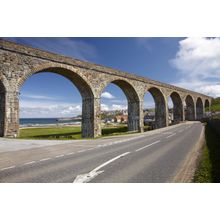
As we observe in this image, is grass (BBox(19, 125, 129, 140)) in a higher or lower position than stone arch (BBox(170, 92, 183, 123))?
lower

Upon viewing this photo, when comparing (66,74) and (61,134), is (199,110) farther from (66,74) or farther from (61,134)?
(66,74)

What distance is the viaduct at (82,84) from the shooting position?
61.2 ft

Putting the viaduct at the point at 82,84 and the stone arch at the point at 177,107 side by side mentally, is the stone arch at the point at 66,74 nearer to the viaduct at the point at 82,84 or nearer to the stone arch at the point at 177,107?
the viaduct at the point at 82,84

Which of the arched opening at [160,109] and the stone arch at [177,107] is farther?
the stone arch at [177,107]

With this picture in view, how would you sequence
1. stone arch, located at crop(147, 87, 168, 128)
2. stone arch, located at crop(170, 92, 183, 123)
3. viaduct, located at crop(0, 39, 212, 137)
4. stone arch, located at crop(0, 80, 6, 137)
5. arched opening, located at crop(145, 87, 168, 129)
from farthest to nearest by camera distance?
stone arch, located at crop(170, 92, 183, 123)
arched opening, located at crop(145, 87, 168, 129)
stone arch, located at crop(147, 87, 168, 128)
viaduct, located at crop(0, 39, 212, 137)
stone arch, located at crop(0, 80, 6, 137)

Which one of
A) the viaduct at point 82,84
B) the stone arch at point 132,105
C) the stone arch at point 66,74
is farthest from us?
the stone arch at point 132,105

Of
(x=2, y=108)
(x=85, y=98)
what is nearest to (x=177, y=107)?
(x=85, y=98)

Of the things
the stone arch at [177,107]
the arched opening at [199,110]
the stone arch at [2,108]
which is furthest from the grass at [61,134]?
the arched opening at [199,110]

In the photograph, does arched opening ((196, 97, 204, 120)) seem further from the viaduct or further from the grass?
the grass

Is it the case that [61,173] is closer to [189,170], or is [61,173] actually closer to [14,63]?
[189,170]

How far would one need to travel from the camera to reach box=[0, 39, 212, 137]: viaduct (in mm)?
18641

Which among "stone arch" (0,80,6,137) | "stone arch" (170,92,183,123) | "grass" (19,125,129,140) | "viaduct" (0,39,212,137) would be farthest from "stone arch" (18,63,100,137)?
"stone arch" (170,92,183,123)
